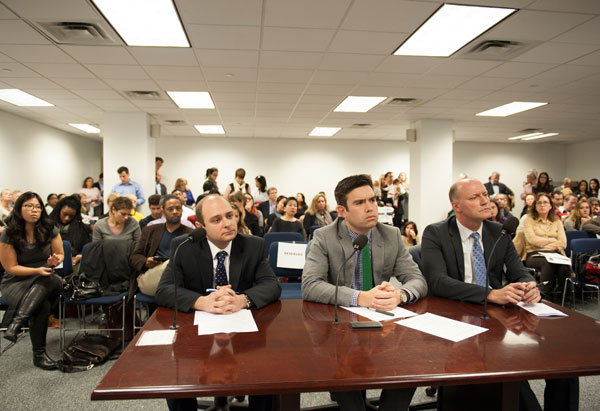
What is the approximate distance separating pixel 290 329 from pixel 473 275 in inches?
48.8

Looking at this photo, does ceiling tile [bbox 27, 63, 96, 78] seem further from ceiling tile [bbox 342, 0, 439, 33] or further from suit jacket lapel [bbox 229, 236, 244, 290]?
suit jacket lapel [bbox 229, 236, 244, 290]

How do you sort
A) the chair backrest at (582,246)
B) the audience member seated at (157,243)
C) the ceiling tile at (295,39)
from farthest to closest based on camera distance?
the chair backrest at (582,246) < the ceiling tile at (295,39) < the audience member seated at (157,243)

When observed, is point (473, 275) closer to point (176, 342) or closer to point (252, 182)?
point (176, 342)

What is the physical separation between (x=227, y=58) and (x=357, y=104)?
331cm

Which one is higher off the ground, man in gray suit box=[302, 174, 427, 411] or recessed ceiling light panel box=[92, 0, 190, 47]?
recessed ceiling light panel box=[92, 0, 190, 47]

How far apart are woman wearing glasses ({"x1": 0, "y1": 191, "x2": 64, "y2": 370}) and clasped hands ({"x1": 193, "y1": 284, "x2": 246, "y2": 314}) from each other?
2.03 metres

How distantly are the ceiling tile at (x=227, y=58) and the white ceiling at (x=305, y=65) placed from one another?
0.04 ft

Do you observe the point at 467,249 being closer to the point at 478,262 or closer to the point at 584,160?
the point at 478,262

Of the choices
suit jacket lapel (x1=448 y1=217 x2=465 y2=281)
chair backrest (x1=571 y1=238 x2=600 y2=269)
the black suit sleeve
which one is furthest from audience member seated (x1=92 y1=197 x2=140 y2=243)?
chair backrest (x1=571 y1=238 x2=600 y2=269)

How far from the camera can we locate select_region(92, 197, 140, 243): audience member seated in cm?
413

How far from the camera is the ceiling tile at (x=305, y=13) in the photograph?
3414 mm

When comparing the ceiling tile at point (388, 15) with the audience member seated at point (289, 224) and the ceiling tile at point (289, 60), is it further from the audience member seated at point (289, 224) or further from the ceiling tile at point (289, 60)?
the audience member seated at point (289, 224)

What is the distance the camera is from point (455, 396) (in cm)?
191

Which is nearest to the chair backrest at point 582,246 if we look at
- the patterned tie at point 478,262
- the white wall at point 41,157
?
the patterned tie at point 478,262
